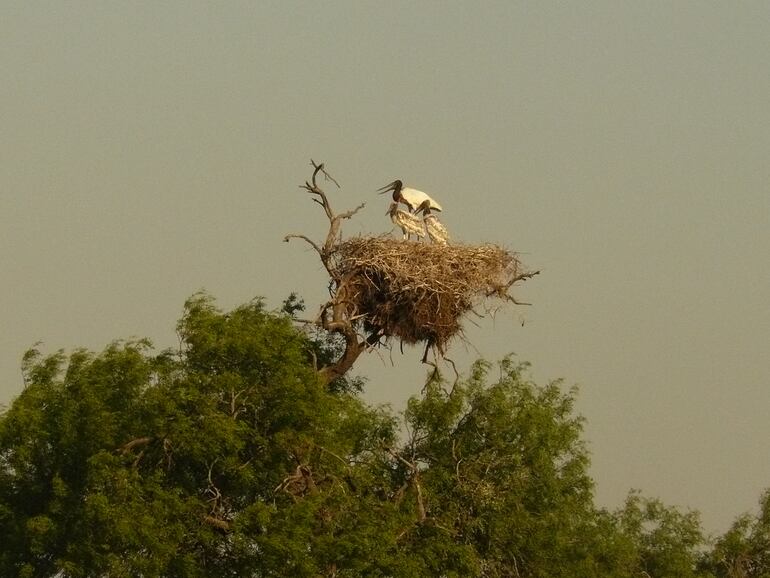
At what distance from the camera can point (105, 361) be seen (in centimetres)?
3019

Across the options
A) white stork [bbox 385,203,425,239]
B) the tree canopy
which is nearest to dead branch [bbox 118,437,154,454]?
the tree canopy

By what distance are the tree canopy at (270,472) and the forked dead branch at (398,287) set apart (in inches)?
29.8

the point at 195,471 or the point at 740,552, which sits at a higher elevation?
the point at 740,552

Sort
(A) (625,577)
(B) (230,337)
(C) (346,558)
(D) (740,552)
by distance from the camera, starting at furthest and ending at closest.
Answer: (D) (740,552)
(A) (625,577)
(B) (230,337)
(C) (346,558)

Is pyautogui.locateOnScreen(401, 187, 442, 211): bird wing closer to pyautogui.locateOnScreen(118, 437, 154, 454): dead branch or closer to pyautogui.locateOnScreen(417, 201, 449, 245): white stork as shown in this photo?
pyautogui.locateOnScreen(417, 201, 449, 245): white stork

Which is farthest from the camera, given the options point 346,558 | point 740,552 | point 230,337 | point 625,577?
point 740,552

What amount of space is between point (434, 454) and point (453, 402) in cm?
81

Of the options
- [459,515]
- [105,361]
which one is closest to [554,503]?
[459,515]

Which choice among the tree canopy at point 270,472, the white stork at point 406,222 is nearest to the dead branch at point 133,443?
the tree canopy at point 270,472

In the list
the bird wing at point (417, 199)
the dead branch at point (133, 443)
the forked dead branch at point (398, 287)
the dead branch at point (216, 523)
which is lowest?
the dead branch at point (216, 523)

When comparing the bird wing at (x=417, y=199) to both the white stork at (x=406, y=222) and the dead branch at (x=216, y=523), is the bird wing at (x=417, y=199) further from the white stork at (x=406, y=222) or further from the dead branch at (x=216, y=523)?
the dead branch at (x=216, y=523)

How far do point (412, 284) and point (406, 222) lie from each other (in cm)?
244

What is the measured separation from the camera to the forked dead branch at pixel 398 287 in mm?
30859

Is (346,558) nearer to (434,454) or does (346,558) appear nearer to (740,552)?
(434,454)
